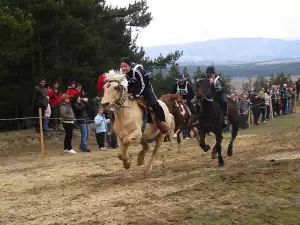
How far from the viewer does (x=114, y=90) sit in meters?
10.3

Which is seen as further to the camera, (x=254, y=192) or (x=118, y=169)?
(x=118, y=169)

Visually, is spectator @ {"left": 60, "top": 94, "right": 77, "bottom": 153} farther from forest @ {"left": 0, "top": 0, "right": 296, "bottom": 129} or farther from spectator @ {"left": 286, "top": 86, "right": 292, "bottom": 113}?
spectator @ {"left": 286, "top": 86, "right": 292, "bottom": 113}

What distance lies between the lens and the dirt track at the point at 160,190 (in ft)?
25.3

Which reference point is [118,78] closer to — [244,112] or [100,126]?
[100,126]

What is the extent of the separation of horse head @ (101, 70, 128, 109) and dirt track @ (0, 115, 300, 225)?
187 cm

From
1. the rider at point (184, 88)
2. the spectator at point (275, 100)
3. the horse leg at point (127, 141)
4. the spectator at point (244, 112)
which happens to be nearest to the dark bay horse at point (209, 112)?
the horse leg at point (127, 141)

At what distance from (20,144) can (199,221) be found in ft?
48.6

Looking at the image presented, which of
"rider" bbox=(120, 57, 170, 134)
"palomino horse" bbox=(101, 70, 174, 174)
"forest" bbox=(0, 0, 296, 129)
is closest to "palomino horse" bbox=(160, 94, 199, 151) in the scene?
"rider" bbox=(120, 57, 170, 134)

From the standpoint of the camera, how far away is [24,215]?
27.2 feet

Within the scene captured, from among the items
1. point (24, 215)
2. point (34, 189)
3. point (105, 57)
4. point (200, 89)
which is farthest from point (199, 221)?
point (105, 57)

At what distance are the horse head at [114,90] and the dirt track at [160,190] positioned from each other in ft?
6.15

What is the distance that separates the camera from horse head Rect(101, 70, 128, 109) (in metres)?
10.1

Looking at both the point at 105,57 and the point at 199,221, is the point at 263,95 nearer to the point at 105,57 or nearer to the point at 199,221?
the point at 105,57

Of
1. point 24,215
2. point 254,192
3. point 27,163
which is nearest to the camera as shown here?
point 24,215
